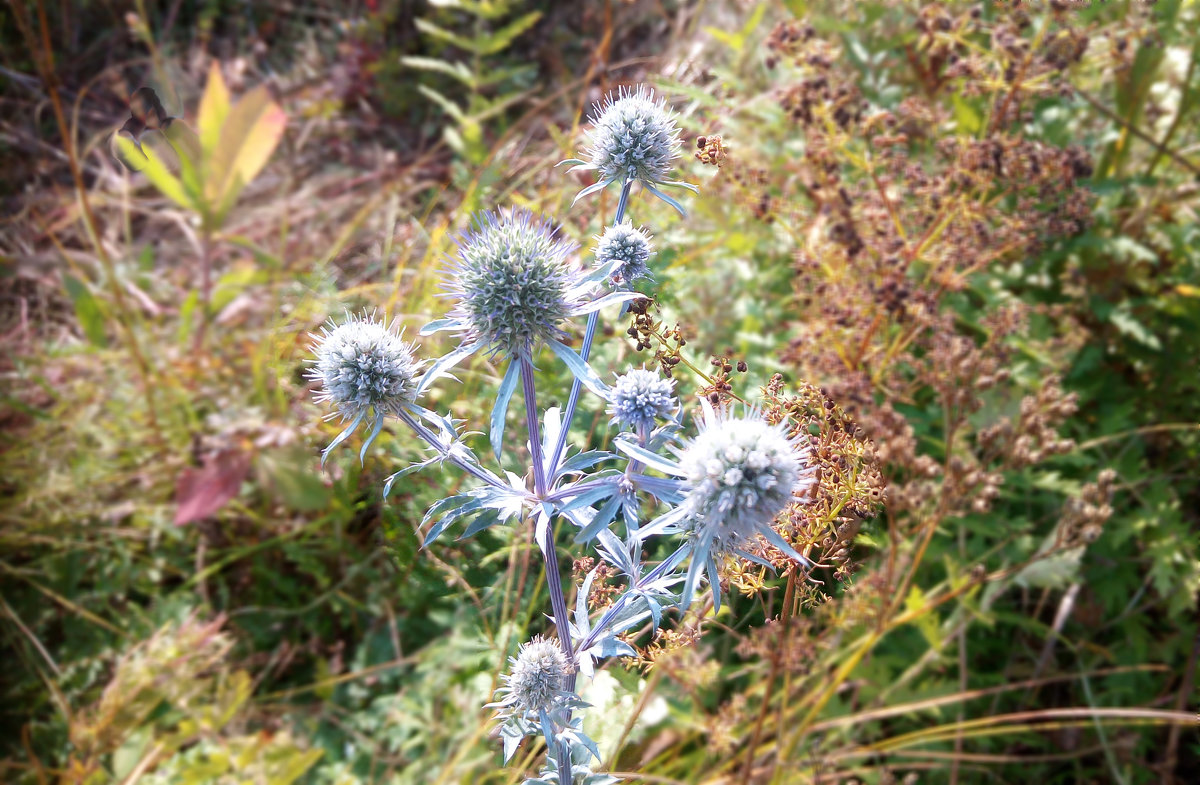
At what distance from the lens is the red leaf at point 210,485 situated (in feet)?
10.2

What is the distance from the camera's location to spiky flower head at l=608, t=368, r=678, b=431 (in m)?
1.11

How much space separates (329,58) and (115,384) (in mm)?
3128

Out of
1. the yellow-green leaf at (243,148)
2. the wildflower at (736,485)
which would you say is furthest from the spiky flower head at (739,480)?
the yellow-green leaf at (243,148)

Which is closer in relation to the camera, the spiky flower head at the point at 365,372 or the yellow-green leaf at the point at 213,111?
the spiky flower head at the point at 365,372

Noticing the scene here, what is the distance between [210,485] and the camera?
125 inches

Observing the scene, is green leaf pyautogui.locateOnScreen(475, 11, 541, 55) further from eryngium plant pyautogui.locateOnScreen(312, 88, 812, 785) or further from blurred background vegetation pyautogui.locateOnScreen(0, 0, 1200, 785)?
eryngium plant pyautogui.locateOnScreen(312, 88, 812, 785)

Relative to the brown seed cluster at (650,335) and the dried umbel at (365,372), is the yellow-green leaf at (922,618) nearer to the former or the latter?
the brown seed cluster at (650,335)

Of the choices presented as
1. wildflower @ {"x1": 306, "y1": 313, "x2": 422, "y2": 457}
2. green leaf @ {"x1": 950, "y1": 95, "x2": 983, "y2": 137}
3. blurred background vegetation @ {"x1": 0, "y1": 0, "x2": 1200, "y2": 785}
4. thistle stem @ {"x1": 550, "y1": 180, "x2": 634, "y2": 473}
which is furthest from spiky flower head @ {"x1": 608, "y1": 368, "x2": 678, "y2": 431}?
green leaf @ {"x1": 950, "y1": 95, "x2": 983, "y2": 137}

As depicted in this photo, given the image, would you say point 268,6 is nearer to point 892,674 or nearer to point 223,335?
point 223,335

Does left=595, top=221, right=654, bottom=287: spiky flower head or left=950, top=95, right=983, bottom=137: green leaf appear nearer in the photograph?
left=595, top=221, right=654, bottom=287: spiky flower head

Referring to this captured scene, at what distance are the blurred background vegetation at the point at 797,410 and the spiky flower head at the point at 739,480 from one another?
26 cm

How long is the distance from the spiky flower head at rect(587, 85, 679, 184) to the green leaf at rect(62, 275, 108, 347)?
3.38 m

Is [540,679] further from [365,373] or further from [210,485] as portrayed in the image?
[210,485]

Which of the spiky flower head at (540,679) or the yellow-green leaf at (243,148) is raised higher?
the yellow-green leaf at (243,148)
